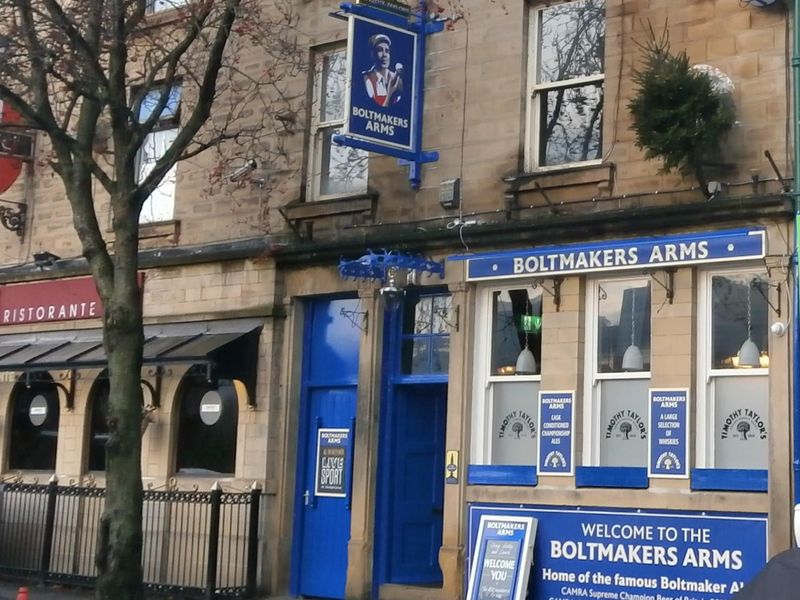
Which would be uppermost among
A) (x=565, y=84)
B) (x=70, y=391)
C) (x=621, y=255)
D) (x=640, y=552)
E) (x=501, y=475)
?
(x=565, y=84)

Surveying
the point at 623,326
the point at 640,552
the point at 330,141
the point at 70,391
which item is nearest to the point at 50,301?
the point at 70,391

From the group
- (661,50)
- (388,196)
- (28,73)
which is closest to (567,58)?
(661,50)

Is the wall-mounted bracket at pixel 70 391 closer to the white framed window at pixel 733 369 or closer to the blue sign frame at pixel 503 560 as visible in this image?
the blue sign frame at pixel 503 560

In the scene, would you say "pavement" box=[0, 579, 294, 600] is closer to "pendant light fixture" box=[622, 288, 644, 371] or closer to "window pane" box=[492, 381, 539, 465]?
"window pane" box=[492, 381, 539, 465]

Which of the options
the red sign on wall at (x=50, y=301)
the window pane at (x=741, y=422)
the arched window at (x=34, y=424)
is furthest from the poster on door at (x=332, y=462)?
the arched window at (x=34, y=424)

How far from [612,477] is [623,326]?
1530mm

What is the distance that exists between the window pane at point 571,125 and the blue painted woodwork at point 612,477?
323 cm

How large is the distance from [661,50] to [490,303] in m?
3.30

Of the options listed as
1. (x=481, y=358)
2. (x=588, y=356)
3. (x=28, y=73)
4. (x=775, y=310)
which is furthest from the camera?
(x=28, y=73)

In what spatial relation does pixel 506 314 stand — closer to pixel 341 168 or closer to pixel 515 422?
pixel 515 422

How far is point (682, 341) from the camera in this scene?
12.7 m

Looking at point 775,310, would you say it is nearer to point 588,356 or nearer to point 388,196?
point 588,356

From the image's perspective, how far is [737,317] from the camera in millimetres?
12602

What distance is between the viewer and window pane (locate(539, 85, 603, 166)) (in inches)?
547
